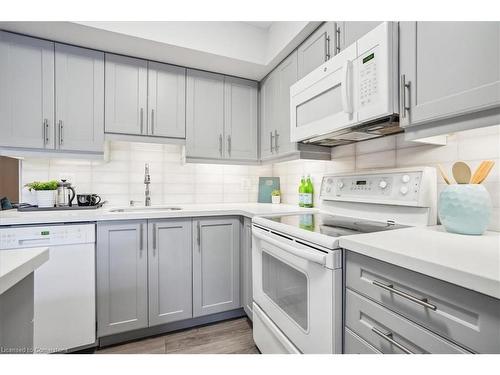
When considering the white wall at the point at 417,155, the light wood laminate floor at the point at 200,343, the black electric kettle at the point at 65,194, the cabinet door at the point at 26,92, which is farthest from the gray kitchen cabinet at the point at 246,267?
the cabinet door at the point at 26,92

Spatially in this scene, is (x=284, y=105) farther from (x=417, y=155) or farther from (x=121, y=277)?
(x=121, y=277)

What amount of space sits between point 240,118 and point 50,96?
4.99ft

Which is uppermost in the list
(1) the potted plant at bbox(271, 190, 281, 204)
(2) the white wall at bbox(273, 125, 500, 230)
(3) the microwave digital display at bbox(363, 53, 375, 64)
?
(3) the microwave digital display at bbox(363, 53, 375, 64)

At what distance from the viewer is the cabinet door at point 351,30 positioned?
1193 millimetres

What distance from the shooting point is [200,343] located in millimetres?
1680

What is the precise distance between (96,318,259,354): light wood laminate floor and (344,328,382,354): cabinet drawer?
89cm

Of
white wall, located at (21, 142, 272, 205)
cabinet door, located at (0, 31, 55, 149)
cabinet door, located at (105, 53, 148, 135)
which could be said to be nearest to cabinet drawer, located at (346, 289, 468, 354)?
white wall, located at (21, 142, 272, 205)

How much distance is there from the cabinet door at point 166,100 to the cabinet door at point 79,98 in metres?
0.37

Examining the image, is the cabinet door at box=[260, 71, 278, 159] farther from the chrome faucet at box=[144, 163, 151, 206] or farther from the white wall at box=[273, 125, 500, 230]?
the chrome faucet at box=[144, 163, 151, 206]

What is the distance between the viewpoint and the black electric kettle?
1827 millimetres

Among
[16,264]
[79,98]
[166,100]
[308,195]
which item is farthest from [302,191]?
[79,98]
